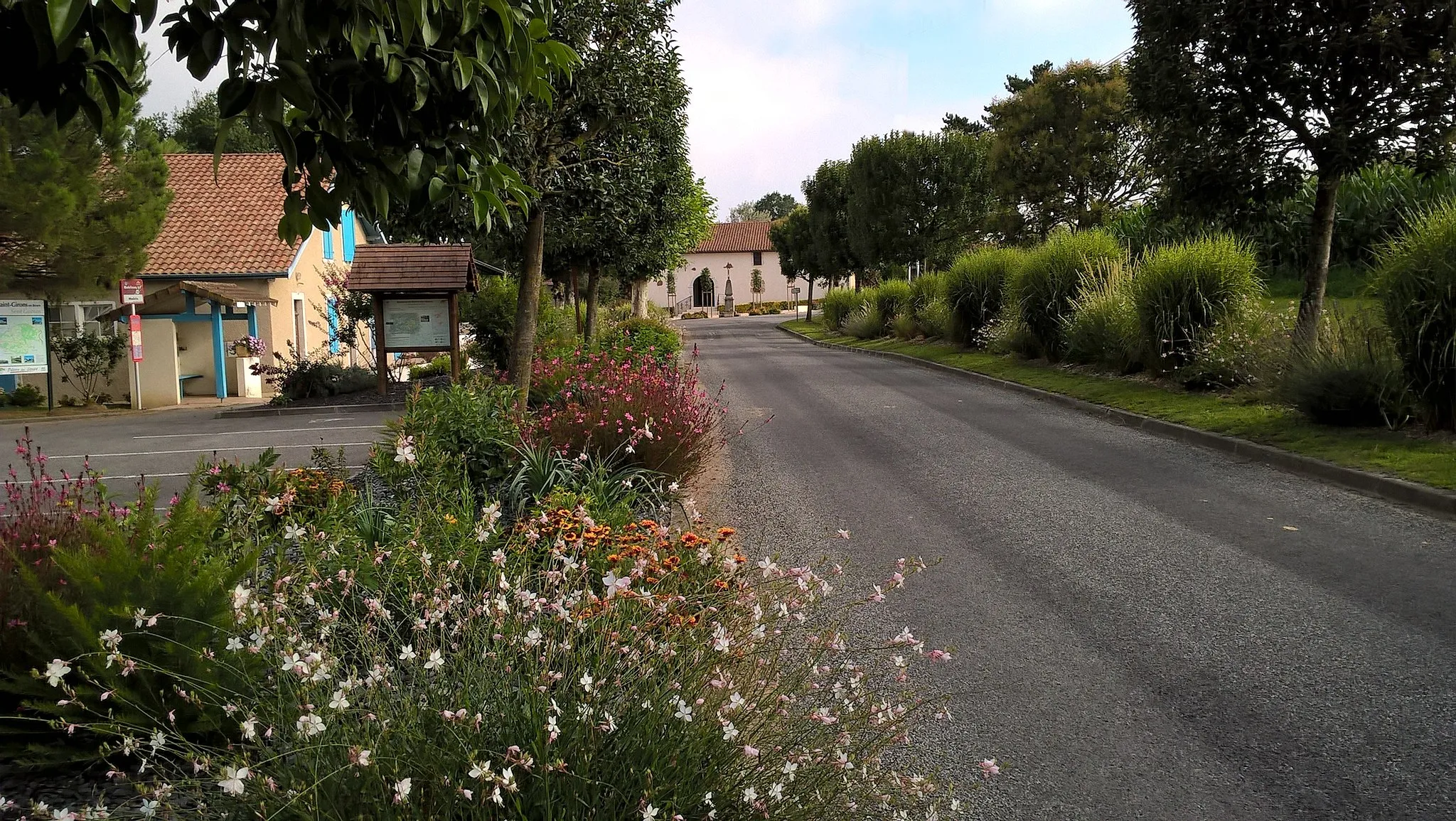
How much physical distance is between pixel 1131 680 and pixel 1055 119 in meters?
39.8

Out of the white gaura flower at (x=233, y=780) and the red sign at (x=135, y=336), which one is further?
the red sign at (x=135, y=336)

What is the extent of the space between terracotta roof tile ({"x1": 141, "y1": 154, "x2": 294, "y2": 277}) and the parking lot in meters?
6.37

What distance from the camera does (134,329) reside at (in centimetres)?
2188

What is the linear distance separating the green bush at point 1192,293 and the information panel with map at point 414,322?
13.8 m

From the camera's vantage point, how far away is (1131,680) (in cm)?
511

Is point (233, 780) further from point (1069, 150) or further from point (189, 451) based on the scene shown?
point (1069, 150)

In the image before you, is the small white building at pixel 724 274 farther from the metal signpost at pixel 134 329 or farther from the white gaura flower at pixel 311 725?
the white gaura flower at pixel 311 725

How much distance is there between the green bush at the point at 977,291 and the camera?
1040 inches

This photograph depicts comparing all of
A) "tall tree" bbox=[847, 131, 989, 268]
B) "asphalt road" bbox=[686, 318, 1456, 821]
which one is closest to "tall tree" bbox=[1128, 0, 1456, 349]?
"asphalt road" bbox=[686, 318, 1456, 821]

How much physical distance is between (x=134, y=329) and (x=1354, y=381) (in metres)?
22.0

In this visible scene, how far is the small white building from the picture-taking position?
3976 inches

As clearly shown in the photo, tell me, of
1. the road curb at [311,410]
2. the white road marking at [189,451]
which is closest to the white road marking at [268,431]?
the white road marking at [189,451]

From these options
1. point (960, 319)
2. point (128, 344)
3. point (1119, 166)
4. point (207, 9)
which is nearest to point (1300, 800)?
point (207, 9)

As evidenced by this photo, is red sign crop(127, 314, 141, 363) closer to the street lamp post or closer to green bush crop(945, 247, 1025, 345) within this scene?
green bush crop(945, 247, 1025, 345)
